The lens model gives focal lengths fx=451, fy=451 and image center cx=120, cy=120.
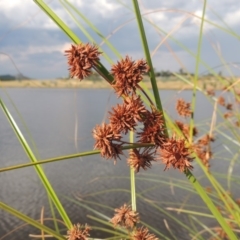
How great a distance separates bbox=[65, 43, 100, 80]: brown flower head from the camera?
33 cm

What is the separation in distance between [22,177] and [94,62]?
4925 mm

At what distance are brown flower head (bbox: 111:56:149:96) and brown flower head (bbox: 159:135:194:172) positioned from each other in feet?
0.17

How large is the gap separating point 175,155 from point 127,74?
0.07m

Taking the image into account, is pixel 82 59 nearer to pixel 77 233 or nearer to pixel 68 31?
pixel 68 31

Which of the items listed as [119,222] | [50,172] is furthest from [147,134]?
[50,172]

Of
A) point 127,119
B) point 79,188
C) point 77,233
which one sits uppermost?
point 127,119

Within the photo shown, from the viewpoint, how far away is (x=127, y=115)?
327 millimetres

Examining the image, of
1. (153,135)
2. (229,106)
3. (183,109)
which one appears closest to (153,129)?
(153,135)

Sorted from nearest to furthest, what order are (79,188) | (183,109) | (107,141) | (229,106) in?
(107,141)
(183,109)
(229,106)
(79,188)

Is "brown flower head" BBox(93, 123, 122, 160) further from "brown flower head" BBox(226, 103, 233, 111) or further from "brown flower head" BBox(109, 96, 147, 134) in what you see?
"brown flower head" BBox(226, 103, 233, 111)

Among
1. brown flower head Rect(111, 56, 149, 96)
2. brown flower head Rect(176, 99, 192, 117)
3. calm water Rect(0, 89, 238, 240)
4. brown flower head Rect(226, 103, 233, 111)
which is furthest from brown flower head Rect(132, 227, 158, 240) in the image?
calm water Rect(0, 89, 238, 240)

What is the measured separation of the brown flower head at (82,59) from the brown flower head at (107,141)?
1.7 inches

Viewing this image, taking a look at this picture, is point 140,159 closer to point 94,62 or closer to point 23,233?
point 94,62

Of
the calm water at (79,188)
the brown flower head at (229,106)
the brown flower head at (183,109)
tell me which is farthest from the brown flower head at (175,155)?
the calm water at (79,188)
